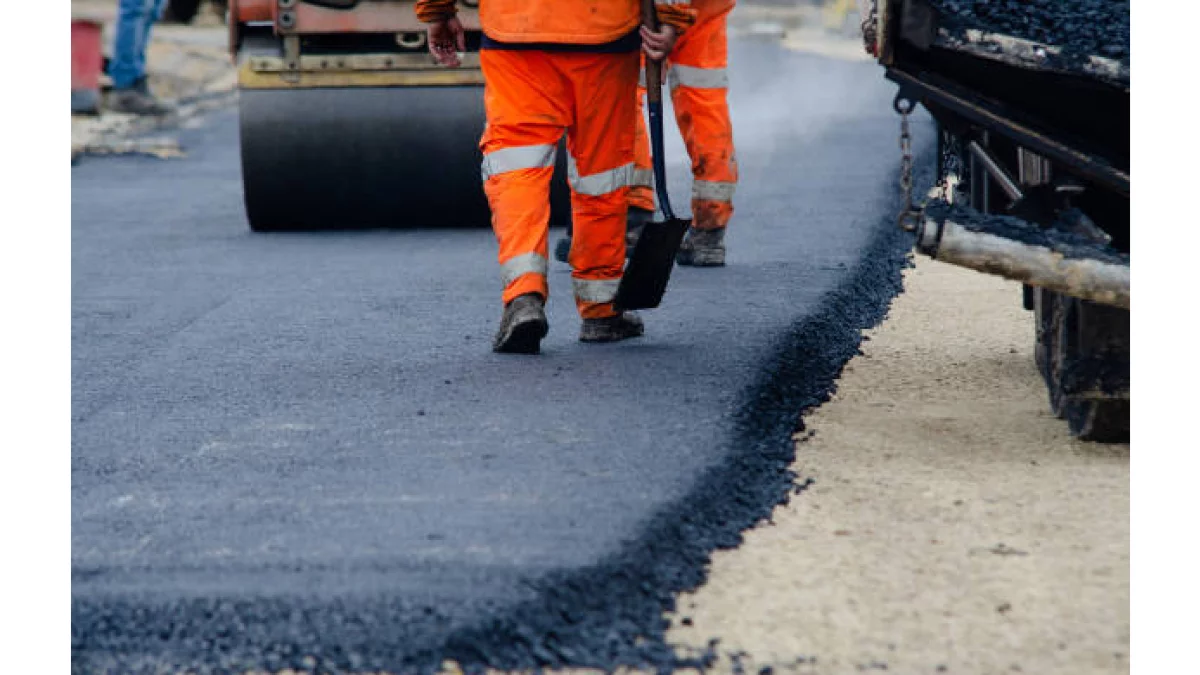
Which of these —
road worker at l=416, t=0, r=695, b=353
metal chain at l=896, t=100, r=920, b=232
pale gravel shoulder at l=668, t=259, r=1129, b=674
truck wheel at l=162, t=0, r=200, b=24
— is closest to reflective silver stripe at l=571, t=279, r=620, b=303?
road worker at l=416, t=0, r=695, b=353

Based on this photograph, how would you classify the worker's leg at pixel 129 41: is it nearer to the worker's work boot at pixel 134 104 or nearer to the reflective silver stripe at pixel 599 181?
the worker's work boot at pixel 134 104

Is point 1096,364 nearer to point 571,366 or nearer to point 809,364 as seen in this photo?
point 809,364

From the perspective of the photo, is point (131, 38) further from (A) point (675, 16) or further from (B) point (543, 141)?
(A) point (675, 16)

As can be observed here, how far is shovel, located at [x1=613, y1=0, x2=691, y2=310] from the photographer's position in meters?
5.14

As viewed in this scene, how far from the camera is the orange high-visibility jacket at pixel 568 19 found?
4902 millimetres

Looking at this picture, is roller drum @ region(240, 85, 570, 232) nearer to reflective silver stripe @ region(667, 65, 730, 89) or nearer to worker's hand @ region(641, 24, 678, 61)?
reflective silver stripe @ region(667, 65, 730, 89)

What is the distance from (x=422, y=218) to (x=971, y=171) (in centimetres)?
305

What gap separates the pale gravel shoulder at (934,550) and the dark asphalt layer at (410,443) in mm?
104

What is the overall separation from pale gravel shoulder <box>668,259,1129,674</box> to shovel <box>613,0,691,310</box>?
27.8 inches

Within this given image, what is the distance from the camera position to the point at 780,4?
37.6 meters

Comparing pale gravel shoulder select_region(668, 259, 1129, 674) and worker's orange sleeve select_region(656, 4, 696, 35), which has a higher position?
worker's orange sleeve select_region(656, 4, 696, 35)

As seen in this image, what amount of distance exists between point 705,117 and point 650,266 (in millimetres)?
1613

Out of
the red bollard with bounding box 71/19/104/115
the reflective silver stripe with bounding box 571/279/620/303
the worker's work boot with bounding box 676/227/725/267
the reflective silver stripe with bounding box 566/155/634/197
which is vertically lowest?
the red bollard with bounding box 71/19/104/115

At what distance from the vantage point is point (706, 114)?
666 cm
